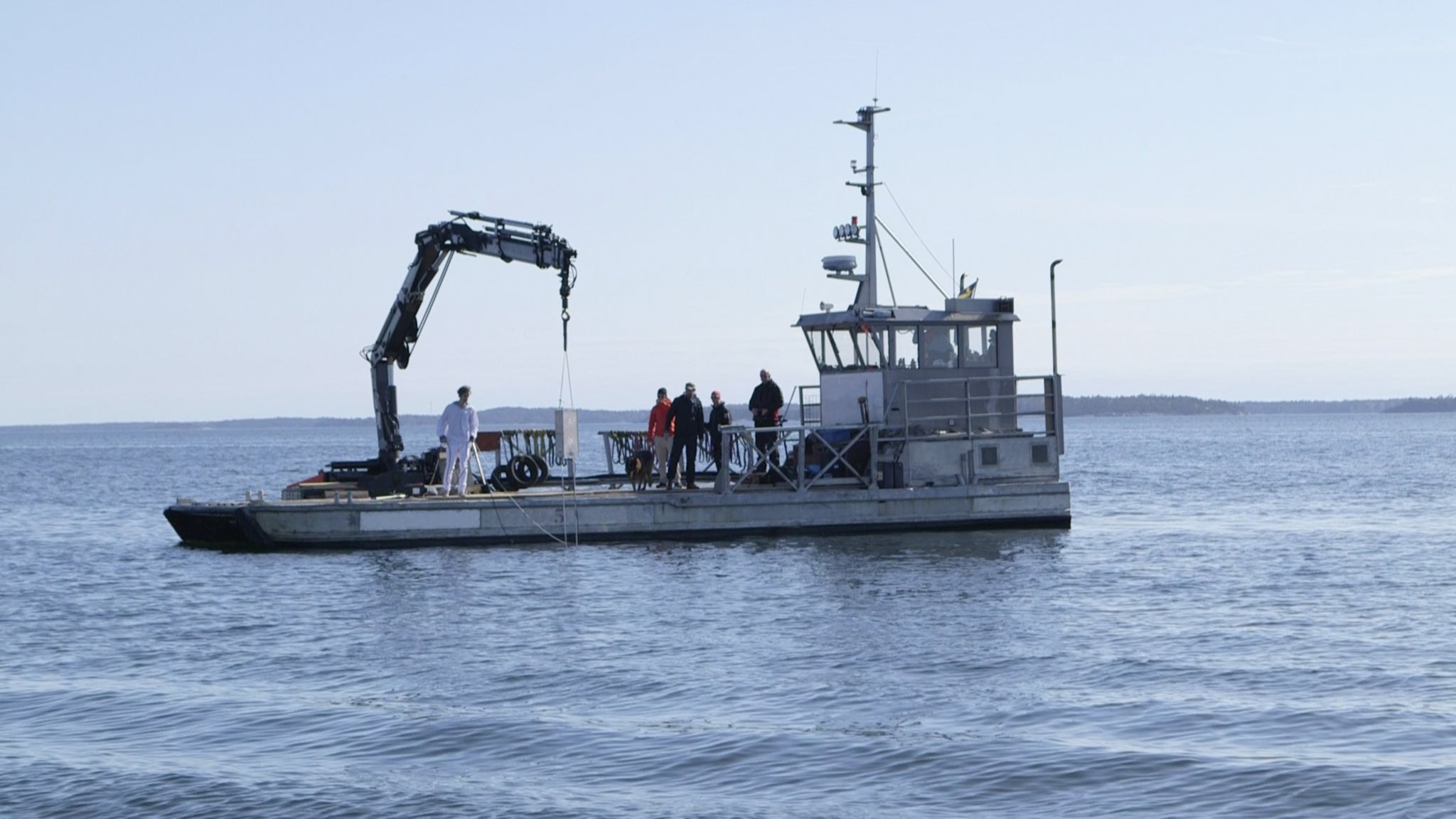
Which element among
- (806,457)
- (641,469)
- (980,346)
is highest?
(980,346)

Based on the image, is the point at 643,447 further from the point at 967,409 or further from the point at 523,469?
the point at 967,409

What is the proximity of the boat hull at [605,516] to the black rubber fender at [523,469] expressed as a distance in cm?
71

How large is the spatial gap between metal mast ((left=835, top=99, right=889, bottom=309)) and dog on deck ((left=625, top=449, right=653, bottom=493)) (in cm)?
420

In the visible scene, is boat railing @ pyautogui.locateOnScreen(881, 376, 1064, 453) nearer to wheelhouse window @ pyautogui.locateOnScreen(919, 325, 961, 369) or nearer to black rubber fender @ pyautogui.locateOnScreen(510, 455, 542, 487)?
wheelhouse window @ pyautogui.locateOnScreen(919, 325, 961, 369)

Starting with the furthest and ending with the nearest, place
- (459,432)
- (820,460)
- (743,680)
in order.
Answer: (820,460) → (459,432) → (743,680)

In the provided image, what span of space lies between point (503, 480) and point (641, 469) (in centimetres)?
225

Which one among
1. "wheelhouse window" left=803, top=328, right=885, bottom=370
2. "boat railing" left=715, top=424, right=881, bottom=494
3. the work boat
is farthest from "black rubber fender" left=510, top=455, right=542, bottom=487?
"wheelhouse window" left=803, top=328, right=885, bottom=370

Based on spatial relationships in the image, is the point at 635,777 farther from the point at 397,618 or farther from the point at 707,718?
the point at 397,618

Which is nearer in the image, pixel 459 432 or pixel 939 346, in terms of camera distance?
pixel 459 432

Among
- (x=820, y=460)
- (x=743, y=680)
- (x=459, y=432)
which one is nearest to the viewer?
(x=743, y=680)

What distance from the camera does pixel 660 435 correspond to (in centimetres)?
2492

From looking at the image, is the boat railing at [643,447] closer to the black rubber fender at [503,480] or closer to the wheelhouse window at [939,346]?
the black rubber fender at [503,480]

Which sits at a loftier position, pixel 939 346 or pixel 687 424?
pixel 939 346

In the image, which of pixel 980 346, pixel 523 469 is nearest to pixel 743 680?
pixel 523 469
